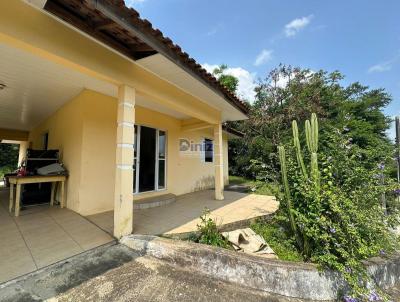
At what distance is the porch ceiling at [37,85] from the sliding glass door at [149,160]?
852mm

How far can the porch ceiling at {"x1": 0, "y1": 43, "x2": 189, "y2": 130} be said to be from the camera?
3.44 metres

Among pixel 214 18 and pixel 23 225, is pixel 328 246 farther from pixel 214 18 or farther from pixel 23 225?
pixel 214 18

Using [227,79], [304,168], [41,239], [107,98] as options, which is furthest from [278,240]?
[227,79]

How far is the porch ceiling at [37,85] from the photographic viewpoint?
344 centimetres

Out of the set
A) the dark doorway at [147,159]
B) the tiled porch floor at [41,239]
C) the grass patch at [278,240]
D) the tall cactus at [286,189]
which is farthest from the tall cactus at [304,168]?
the dark doorway at [147,159]

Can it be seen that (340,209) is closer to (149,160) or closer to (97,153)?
(97,153)

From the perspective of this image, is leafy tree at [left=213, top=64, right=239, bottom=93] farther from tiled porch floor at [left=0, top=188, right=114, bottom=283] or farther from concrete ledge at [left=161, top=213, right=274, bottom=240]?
tiled porch floor at [left=0, top=188, right=114, bottom=283]

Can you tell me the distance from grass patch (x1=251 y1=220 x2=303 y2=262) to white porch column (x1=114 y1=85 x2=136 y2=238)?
2.41 meters

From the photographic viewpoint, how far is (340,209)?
2611 millimetres

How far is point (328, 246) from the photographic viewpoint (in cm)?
255

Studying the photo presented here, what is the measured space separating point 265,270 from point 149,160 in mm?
4797

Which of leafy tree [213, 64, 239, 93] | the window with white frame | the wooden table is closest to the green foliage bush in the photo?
the wooden table

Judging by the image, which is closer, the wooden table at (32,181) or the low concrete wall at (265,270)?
the low concrete wall at (265,270)

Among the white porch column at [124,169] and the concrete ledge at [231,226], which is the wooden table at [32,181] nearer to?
the white porch column at [124,169]
